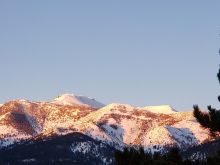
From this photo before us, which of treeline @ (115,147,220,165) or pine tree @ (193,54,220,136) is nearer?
pine tree @ (193,54,220,136)

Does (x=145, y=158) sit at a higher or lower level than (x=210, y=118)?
lower

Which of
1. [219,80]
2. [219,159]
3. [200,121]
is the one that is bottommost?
[219,159]

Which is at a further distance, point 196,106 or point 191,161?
point 191,161

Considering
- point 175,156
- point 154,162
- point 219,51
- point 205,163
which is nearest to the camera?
point 219,51

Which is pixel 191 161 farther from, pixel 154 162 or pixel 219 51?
pixel 219 51

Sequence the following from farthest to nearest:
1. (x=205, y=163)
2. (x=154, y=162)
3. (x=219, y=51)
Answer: (x=154, y=162), (x=205, y=163), (x=219, y=51)

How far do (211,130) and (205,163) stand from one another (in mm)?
4260

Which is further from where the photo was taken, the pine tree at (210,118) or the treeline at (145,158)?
the treeline at (145,158)

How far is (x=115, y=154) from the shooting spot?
46344mm

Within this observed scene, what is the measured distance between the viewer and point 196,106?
3566 cm

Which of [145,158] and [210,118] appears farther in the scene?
[145,158]

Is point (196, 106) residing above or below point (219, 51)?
below

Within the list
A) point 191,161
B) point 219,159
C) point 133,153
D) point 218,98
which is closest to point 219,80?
point 218,98

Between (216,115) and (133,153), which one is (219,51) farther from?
(133,153)
